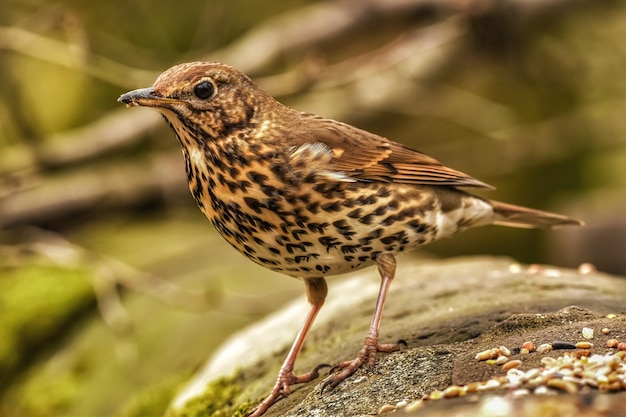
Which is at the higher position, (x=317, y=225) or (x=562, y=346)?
(x=317, y=225)

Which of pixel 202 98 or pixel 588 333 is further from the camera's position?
pixel 202 98

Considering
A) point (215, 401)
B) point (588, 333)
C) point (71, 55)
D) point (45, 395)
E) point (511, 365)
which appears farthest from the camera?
point (71, 55)

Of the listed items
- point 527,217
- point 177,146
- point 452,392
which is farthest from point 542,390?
point 177,146

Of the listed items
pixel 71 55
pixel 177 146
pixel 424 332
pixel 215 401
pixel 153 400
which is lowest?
pixel 424 332

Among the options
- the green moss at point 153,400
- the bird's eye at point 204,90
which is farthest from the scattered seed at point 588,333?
the green moss at point 153,400

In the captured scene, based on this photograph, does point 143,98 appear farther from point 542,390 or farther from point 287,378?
point 542,390

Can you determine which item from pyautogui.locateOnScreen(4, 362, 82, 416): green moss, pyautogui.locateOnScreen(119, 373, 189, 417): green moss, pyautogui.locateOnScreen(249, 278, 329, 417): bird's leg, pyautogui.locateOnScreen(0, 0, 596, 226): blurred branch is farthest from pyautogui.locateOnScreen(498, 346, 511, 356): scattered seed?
pyautogui.locateOnScreen(0, 0, 596, 226): blurred branch
